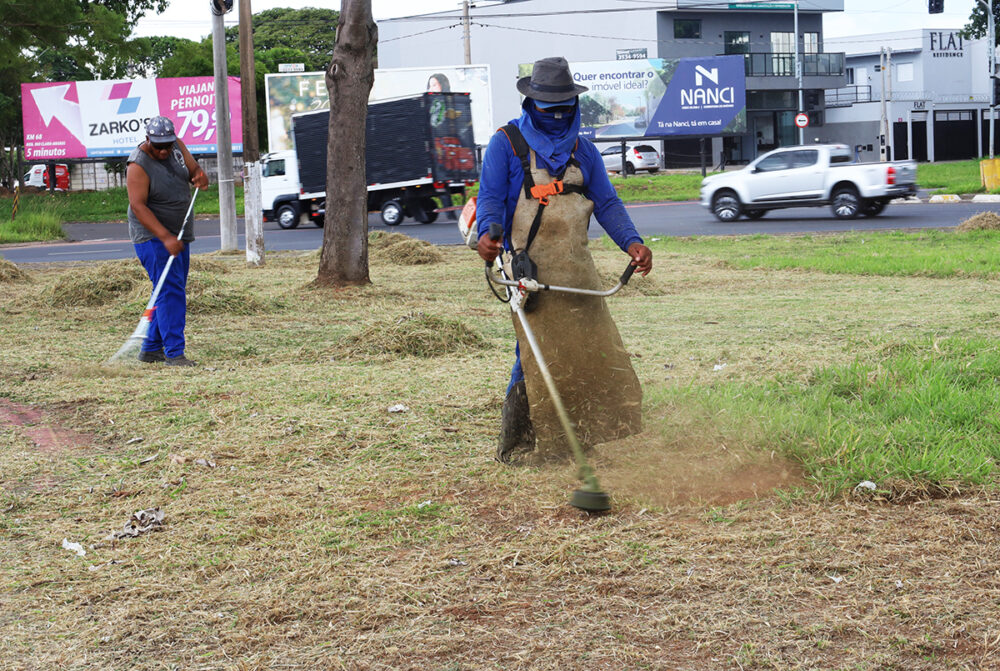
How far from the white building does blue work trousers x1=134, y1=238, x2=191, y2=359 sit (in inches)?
2312

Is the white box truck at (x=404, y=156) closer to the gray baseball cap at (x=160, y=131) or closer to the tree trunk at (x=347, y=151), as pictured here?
the tree trunk at (x=347, y=151)

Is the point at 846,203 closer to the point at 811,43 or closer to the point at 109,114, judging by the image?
the point at 109,114

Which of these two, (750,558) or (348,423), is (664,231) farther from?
(750,558)

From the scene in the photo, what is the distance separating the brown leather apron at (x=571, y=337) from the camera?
16.6ft

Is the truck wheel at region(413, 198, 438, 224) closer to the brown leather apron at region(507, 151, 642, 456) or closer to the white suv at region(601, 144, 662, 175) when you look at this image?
the white suv at region(601, 144, 662, 175)

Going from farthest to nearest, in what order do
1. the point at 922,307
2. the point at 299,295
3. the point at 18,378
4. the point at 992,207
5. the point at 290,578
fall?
the point at 992,207
the point at 299,295
the point at 922,307
the point at 18,378
the point at 290,578

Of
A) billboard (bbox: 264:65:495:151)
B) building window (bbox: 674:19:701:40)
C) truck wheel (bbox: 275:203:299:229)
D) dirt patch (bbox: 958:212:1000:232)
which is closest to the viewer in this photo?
dirt patch (bbox: 958:212:1000:232)

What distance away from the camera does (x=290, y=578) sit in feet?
13.4

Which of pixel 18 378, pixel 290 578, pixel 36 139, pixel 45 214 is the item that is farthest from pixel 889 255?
pixel 36 139

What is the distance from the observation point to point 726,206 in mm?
24875

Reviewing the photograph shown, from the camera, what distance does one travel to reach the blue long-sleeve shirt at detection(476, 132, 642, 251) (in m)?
5.00

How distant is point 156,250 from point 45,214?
71.3 feet

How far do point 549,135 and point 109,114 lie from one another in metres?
39.5

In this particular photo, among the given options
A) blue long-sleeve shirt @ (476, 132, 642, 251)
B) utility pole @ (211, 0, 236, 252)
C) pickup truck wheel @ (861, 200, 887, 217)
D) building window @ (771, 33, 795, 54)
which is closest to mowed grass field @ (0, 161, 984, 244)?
pickup truck wheel @ (861, 200, 887, 217)
